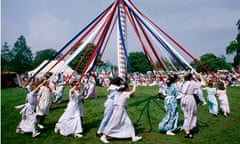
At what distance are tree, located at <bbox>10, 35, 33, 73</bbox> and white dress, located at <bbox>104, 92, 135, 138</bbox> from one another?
5921 centimetres

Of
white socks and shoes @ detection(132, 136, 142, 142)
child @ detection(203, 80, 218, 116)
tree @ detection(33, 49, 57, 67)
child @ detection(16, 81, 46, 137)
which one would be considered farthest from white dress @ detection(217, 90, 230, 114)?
tree @ detection(33, 49, 57, 67)

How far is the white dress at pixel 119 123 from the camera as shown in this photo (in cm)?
601

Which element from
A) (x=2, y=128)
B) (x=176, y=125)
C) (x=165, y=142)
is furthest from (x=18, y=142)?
(x=176, y=125)

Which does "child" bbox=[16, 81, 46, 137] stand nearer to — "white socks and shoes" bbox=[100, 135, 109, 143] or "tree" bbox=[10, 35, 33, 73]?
"white socks and shoes" bbox=[100, 135, 109, 143]

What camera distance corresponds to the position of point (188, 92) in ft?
21.4

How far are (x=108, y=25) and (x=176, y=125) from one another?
406cm

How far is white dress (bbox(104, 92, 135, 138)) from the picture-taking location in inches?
237

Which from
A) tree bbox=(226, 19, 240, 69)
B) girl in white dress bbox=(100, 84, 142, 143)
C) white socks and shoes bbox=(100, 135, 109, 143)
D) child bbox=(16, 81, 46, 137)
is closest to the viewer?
white socks and shoes bbox=(100, 135, 109, 143)

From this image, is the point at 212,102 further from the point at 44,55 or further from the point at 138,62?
the point at 44,55

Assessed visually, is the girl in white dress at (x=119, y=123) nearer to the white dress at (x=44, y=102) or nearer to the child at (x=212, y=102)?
the white dress at (x=44, y=102)

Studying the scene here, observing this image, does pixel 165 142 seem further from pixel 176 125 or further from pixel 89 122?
pixel 89 122

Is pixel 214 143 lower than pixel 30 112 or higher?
lower

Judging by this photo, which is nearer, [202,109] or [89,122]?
[89,122]

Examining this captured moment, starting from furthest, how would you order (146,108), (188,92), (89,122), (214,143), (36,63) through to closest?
(36,63), (146,108), (89,122), (188,92), (214,143)
